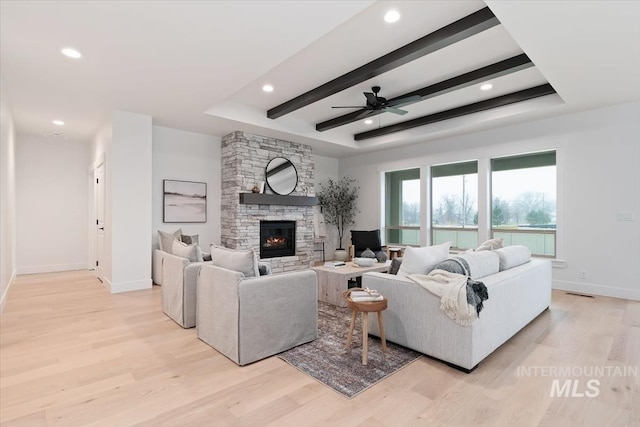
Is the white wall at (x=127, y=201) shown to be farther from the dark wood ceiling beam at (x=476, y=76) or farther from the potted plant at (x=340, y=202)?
the potted plant at (x=340, y=202)

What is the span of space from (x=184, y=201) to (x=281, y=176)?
197cm

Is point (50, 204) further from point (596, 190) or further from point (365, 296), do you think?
point (596, 190)

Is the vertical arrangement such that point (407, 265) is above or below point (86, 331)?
above

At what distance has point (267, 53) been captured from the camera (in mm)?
3238

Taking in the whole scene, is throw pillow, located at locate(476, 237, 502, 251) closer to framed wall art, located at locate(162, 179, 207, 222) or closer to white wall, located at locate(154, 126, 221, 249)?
white wall, located at locate(154, 126, 221, 249)

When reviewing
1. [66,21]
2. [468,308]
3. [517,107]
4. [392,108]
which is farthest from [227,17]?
[517,107]

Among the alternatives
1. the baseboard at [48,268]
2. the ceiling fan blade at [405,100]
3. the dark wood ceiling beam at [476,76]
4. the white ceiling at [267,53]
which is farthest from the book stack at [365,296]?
the baseboard at [48,268]

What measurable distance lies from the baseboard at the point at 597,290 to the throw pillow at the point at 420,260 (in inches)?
138

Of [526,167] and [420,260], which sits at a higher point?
[526,167]

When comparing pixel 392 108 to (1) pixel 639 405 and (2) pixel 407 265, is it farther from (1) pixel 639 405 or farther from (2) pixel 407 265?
(1) pixel 639 405

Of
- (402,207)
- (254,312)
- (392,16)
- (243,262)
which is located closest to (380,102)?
(392,16)

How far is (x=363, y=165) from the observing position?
8148mm

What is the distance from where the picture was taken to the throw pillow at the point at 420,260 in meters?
2.81

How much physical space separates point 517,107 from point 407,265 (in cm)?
381
